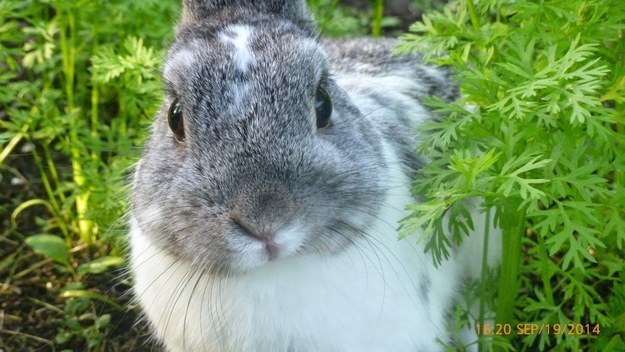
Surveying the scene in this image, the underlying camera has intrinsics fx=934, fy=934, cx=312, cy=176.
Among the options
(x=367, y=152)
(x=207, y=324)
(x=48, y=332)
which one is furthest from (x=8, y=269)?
(x=367, y=152)

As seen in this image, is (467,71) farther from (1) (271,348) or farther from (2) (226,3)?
(1) (271,348)

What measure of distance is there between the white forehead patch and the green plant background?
0.52 m

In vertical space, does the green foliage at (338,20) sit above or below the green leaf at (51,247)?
above

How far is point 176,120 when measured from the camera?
238 cm

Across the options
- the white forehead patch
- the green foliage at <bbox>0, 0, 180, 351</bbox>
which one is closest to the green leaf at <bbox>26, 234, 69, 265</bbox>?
the green foliage at <bbox>0, 0, 180, 351</bbox>

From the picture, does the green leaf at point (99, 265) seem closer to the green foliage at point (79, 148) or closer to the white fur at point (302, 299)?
the green foliage at point (79, 148)

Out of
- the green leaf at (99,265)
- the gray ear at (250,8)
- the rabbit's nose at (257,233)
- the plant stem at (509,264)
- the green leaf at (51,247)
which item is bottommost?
the green leaf at (99,265)

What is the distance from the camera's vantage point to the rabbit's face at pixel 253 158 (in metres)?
2.05

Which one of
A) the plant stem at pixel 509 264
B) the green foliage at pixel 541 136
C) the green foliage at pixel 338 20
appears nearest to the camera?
the green foliage at pixel 541 136

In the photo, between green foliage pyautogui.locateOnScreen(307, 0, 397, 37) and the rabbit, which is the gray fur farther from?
green foliage pyautogui.locateOnScreen(307, 0, 397, 37)

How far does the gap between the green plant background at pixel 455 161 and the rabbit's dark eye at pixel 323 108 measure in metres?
0.27

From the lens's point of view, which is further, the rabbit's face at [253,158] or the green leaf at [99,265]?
the green leaf at [99,265]

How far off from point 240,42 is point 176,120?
0.26m

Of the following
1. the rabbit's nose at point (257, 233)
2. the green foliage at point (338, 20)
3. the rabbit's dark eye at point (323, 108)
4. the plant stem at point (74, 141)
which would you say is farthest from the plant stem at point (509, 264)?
the plant stem at point (74, 141)
